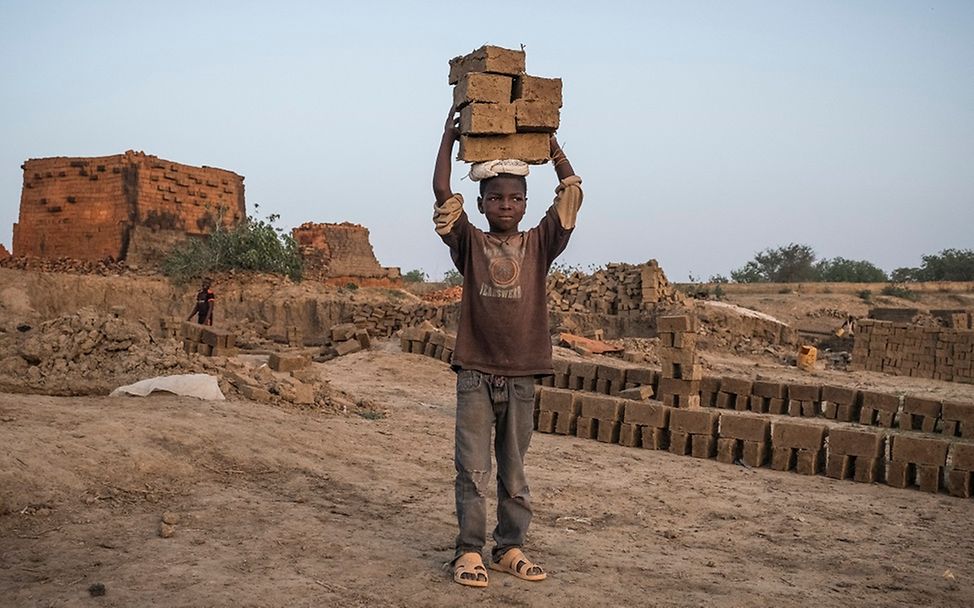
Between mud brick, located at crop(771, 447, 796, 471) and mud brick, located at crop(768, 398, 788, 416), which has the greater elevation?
mud brick, located at crop(768, 398, 788, 416)

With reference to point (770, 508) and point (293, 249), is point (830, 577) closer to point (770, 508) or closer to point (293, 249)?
point (770, 508)

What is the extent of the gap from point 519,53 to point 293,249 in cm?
2445

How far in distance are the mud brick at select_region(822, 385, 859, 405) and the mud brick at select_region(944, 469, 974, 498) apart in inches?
170

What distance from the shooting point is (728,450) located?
29.6 feet

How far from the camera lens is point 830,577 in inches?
181

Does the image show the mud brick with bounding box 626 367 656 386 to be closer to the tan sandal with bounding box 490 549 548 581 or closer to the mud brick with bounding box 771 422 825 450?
A: the mud brick with bounding box 771 422 825 450

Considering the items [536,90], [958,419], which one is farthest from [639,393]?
[536,90]

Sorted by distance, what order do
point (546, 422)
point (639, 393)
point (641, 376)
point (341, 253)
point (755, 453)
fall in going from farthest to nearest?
point (341, 253), point (641, 376), point (639, 393), point (546, 422), point (755, 453)

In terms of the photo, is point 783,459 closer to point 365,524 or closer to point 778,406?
point 778,406

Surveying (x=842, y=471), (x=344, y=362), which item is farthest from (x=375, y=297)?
(x=842, y=471)

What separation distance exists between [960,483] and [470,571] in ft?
19.7

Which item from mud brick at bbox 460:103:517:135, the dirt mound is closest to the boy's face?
mud brick at bbox 460:103:517:135

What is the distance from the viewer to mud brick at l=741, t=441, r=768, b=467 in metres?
8.79

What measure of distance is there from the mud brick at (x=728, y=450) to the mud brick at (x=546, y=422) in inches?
84.7
